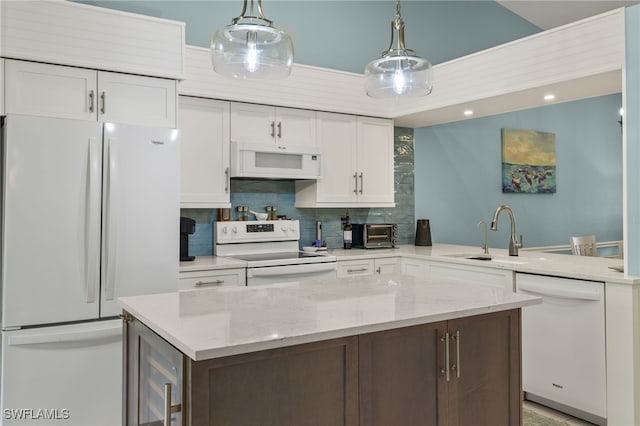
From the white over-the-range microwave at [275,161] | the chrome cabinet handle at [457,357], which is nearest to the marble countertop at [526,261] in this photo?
the white over-the-range microwave at [275,161]

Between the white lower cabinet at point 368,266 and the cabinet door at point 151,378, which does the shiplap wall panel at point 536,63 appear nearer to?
the white lower cabinet at point 368,266

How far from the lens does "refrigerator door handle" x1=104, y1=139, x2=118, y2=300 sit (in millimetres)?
2861

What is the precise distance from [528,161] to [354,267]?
10.3 ft

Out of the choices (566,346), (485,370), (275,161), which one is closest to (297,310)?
(485,370)

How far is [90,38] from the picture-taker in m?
2.92

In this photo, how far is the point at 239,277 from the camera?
3.54m

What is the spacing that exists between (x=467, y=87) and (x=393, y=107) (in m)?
0.88

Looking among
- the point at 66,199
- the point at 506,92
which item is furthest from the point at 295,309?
the point at 506,92

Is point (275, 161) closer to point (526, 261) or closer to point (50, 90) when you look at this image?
point (50, 90)

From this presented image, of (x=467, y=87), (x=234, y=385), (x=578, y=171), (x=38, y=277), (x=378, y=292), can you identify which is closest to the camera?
(x=234, y=385)

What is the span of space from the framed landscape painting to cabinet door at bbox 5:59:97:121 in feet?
14.7

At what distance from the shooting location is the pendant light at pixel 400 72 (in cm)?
232

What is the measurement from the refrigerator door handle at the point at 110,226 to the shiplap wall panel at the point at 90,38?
55cm

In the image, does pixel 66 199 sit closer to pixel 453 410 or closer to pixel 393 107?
pixel 453 410
